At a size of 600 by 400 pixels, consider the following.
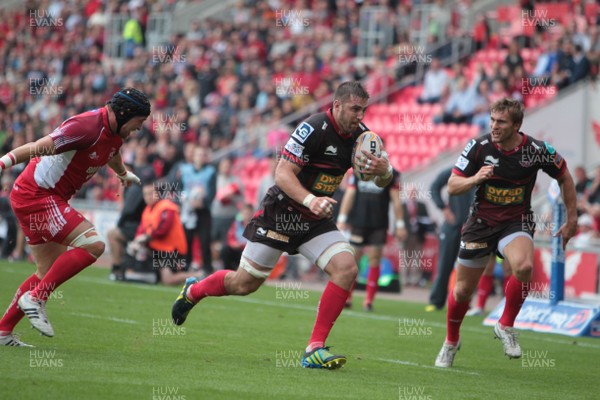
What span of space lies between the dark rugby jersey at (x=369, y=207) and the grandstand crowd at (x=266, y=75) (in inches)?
164

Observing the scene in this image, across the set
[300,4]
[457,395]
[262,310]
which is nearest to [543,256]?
[262,310]

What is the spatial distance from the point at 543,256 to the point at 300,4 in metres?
14.5

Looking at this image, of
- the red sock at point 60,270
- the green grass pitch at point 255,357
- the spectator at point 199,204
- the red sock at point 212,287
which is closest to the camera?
the green grass pitch at point 255,357

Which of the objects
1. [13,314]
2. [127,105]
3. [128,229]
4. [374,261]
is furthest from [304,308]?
[127,105]

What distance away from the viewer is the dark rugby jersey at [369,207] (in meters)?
15.2

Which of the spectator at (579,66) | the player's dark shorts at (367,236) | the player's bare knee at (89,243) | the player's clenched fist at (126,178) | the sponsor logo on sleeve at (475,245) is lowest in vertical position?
the player's dark shorts at (367,236)

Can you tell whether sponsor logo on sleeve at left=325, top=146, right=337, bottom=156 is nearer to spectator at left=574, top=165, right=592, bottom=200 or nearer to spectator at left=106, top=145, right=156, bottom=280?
spectator at left=106, top=145, right=156, bottom=280

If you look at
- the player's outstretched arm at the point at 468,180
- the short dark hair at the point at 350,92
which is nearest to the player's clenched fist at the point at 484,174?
the player's outstretched arm at the point at 468,180

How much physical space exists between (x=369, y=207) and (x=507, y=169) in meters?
5.80

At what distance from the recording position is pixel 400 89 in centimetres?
2584

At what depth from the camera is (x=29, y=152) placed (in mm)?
8477

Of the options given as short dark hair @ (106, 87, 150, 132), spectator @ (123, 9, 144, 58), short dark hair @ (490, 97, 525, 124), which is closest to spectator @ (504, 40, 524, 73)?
short dark hair @ (490, 97, 525, 124)

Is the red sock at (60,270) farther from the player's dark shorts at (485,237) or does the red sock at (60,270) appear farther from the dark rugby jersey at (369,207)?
the dark rugby jersey at (369,207)

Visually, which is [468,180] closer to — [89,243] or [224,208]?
[89,243]
